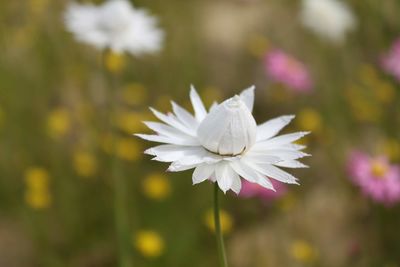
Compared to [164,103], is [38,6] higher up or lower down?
higher up

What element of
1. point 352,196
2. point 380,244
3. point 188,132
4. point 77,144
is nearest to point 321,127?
point 352,196

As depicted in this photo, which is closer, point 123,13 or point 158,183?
point 123,13

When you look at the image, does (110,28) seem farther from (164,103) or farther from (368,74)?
(368,74)

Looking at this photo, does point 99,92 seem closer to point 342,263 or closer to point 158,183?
point 158,183

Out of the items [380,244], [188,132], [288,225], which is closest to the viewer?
[188,132]

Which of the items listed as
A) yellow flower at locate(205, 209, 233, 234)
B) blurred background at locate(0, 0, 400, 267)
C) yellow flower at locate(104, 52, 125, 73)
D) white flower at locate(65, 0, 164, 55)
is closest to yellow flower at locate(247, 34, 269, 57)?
blurred background at locate(0, 0, 400, 267)

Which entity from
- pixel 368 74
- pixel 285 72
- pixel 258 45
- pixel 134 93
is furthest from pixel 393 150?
pixel 134 93
